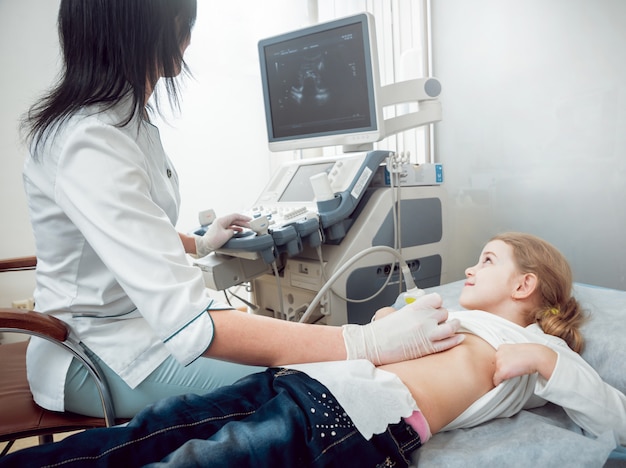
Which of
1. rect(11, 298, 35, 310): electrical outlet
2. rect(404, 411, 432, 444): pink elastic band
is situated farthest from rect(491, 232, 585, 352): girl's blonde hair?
rect(11, 298, 35, 310): electrical outlet

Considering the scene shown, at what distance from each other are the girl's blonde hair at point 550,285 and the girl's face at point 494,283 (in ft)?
0.08

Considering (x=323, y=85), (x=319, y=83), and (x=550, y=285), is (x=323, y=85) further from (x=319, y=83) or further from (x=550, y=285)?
(x=550, y=285)

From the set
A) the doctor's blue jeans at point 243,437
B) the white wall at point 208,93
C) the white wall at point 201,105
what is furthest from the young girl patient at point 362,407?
the white wall at point 201,105

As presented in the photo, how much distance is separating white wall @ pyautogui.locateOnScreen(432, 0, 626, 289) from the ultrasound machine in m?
0.38

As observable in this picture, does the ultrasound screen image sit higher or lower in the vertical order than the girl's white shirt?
higher

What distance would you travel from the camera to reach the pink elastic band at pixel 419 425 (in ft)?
2.43

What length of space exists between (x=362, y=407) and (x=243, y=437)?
20 centimetres

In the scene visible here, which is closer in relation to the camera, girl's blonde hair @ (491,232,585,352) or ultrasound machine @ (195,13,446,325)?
girl's blonde hair @ (491,232,585,352)

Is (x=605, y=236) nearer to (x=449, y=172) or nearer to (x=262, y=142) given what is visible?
(x=449, y=172)

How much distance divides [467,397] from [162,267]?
0.65 m

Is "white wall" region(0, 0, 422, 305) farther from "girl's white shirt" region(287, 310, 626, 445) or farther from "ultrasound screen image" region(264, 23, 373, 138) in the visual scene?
"girl's white shirt" region(287, 310, 626, 445)

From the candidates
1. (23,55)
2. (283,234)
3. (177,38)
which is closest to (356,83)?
(283,234)

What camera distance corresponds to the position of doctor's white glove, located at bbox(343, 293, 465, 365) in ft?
2.76

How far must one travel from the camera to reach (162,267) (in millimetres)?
695
